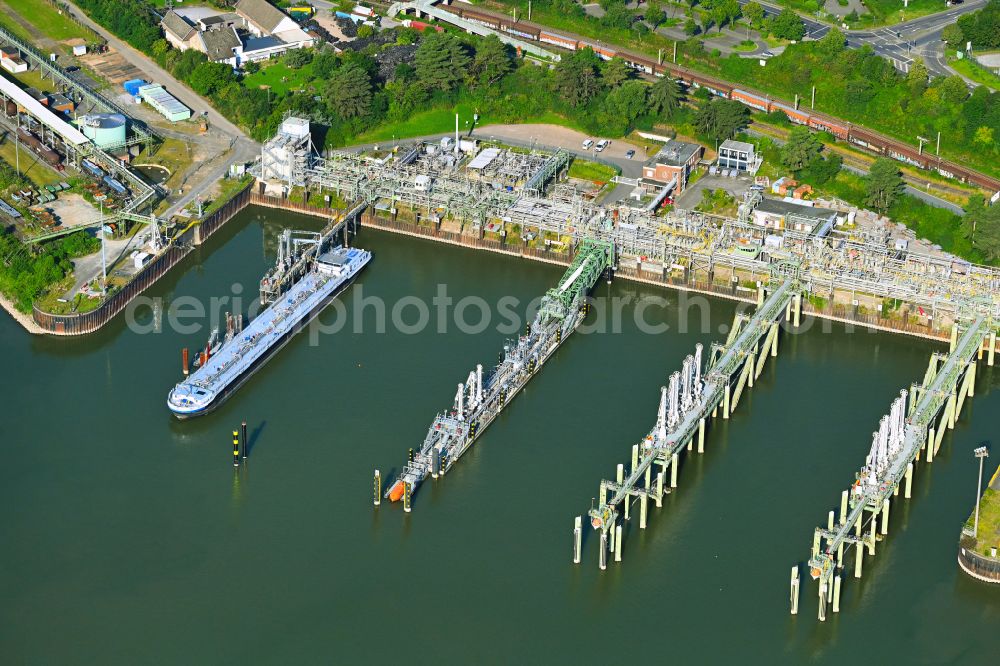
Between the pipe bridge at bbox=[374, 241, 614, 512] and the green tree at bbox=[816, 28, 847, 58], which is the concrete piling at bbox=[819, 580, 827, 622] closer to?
the pipe bridge at bbox=[374, 241, 614, 512]

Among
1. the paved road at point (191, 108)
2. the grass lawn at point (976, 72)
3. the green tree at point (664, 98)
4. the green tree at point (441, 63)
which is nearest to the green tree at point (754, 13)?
the grass lawn at point (976, 72)

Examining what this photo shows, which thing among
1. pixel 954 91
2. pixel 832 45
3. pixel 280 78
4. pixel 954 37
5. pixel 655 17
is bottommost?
pixel 280 78

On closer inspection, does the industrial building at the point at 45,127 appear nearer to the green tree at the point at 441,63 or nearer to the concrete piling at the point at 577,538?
the green tree at the point at 441,63

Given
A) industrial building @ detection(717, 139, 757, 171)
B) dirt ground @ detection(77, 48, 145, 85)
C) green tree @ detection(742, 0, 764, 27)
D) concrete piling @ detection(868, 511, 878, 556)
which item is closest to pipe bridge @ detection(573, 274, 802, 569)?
concrete piling @ detection(868, 511, 878, 556)

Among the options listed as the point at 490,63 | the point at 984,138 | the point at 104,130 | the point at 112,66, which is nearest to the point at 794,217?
the point at 984,138

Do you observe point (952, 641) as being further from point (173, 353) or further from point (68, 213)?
point (68, 213)

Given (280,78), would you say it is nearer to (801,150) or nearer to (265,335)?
(265,335)
